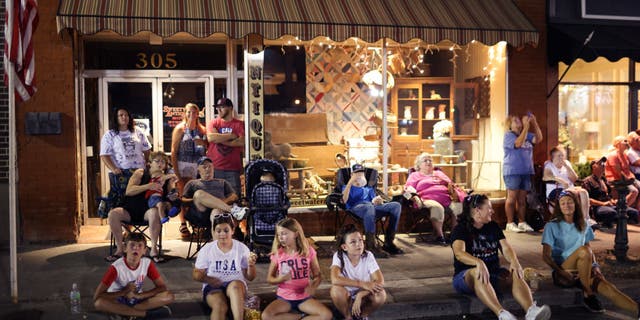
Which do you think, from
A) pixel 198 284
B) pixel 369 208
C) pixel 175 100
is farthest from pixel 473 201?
pixel 175 100

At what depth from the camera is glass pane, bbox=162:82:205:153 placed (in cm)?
1198

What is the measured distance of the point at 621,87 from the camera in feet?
45.3

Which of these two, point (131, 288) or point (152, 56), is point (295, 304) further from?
point (152, 56)

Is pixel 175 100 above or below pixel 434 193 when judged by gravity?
above

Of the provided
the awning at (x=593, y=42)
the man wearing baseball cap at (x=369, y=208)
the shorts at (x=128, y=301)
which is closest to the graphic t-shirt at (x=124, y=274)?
the shorts at (x=128, y=301)

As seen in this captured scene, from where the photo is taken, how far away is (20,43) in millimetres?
7652

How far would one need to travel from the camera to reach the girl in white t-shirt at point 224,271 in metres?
6.77

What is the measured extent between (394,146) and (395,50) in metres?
1.82

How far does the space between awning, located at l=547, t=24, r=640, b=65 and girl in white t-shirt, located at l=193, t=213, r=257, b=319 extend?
280 inches

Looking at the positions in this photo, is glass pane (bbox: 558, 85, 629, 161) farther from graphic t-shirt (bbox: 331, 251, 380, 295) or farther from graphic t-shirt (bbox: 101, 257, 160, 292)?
graphic t-shirt (bbox: 101, 257, 160, 292)

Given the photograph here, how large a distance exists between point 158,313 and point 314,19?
198 inches

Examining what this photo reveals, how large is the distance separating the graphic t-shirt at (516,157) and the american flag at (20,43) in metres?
7.29

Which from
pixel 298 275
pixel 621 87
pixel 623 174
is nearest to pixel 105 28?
pixel 298 275

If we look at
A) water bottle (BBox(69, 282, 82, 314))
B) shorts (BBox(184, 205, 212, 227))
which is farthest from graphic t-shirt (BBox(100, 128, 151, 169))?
water bottle (BBox(69, 282, 82, 314))
